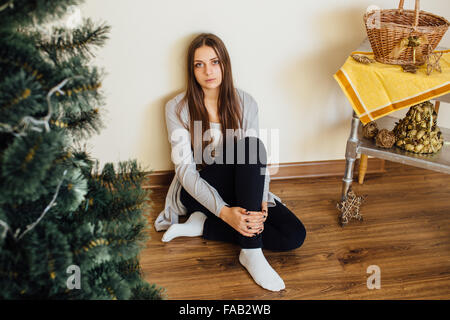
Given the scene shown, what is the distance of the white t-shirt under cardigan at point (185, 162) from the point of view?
1703 millimetres

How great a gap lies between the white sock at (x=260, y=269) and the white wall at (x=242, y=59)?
2.30 ft

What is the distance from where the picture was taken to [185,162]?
5.75 feet

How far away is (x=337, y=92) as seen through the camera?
2.05 metres

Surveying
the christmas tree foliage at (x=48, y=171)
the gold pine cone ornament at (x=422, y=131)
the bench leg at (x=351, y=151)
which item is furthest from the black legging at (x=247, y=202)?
the christmas tree foliage at (x=48, y=171)

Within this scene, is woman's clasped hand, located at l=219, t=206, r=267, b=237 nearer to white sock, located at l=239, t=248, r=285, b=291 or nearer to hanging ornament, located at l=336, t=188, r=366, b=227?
white sock, located at l=239, t=248, r=285, b=291

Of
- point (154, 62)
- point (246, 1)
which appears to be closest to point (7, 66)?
point (154, 62)

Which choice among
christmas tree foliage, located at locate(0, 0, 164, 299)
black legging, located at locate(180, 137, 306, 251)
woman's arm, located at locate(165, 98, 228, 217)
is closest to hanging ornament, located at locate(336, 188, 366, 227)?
black legging, located at locate(180, 137, 306, 251)

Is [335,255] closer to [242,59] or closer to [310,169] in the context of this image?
[310,169]

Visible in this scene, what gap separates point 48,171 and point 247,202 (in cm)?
98

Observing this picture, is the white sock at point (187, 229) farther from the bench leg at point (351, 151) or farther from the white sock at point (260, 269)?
the bench leg at point (351, 151)

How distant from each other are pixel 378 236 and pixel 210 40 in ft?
3.63

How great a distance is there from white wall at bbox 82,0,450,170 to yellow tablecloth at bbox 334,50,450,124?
13.8 inches

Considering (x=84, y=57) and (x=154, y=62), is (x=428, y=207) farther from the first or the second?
(x=84, y=57)
